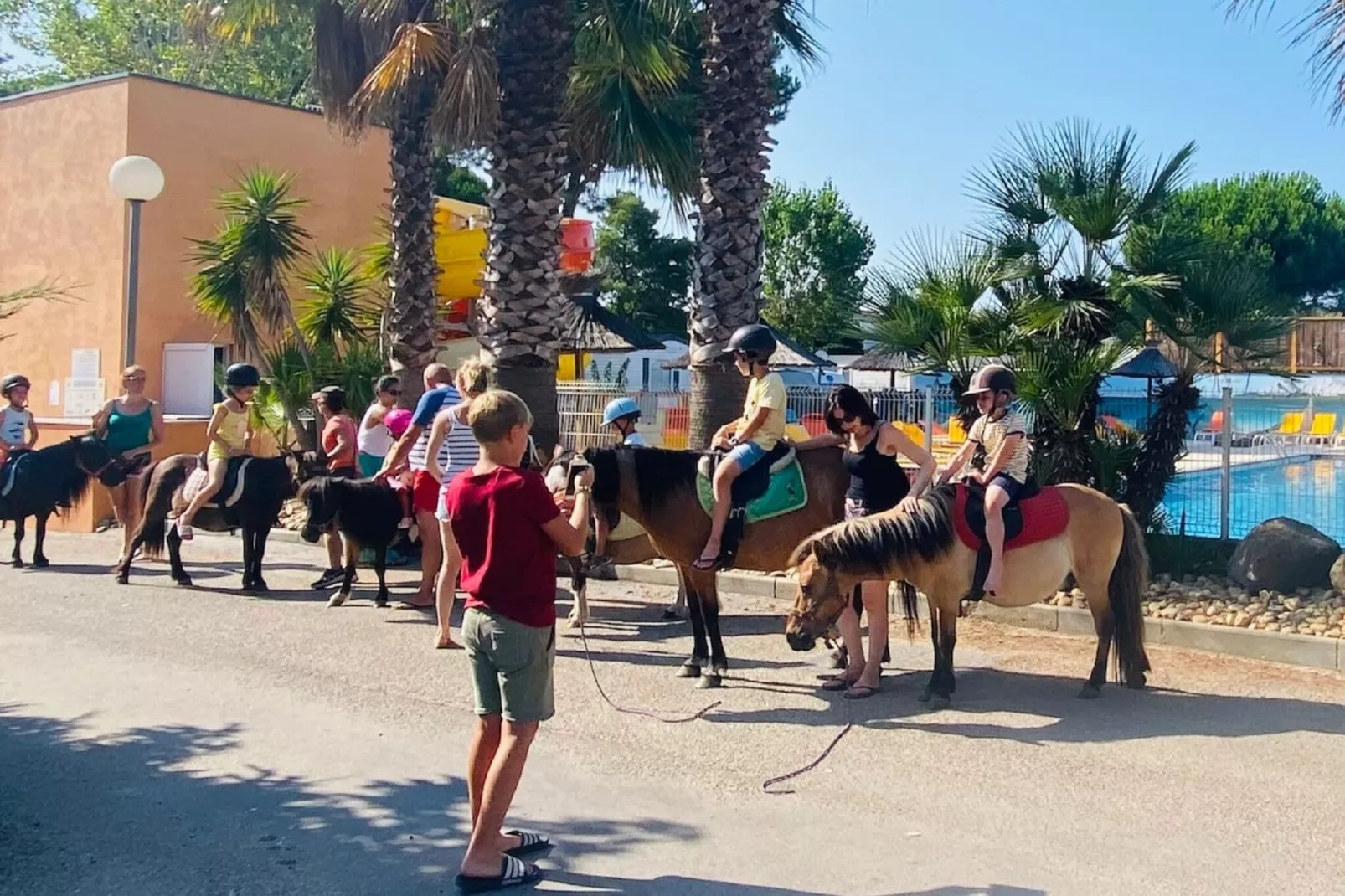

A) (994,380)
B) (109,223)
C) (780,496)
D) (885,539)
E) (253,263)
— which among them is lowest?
(885,539)

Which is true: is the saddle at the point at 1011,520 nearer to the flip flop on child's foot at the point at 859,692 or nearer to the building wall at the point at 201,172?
the flip flop on child's foot at the point at 859,692

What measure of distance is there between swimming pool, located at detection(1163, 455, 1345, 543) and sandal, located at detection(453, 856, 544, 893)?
27.0ft

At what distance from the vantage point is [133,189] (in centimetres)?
1457

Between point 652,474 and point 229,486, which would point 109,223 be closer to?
point 229,486

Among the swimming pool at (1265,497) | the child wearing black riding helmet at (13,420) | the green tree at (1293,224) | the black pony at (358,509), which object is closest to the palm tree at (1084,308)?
the swimming pool at (1265,497)

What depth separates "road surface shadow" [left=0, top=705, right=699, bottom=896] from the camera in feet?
14.9

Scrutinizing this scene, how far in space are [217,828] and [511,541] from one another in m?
1.94

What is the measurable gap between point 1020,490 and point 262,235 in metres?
12.9

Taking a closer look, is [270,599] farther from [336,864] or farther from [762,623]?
[336,864]

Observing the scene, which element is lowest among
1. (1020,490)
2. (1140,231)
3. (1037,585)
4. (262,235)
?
(1037,585)

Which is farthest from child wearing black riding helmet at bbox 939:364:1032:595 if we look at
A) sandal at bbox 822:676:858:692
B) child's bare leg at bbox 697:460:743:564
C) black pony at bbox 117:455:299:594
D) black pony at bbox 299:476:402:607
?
black pony at bbox 117:455:299:594

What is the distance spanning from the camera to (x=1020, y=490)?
721 centimetres

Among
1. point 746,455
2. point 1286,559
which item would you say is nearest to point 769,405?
point 746,455

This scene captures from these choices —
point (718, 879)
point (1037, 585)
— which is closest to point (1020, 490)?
point (1037, 585)
